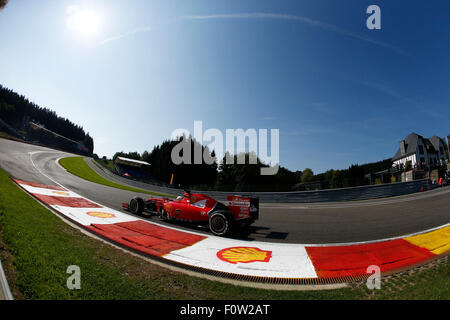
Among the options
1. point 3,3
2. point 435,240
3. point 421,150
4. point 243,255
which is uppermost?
point 421,150

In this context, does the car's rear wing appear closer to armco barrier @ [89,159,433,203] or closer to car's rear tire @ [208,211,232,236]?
car's rear tire @ [208,211,232,236]

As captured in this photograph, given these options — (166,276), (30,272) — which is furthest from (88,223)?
(166,276)

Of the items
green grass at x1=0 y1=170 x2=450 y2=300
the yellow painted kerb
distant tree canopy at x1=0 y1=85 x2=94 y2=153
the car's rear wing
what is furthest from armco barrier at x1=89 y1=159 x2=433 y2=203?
distant tree canopy at x1=0 y1=85 x2=94 y2=153

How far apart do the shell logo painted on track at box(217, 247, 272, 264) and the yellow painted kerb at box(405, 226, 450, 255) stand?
151 inches

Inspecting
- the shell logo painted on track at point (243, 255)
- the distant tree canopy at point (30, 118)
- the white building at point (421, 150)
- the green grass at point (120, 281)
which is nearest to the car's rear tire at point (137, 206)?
the green grass at point (120, 281)

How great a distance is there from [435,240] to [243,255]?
17.5 ft

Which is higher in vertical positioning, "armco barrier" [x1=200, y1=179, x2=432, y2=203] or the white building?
the white building

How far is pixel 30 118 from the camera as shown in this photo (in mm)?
97812

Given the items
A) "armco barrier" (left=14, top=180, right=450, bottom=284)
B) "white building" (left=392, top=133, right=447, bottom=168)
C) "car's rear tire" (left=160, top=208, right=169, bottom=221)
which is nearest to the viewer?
"armco barrier" (left=14, top=180, right=450, bottom=284)

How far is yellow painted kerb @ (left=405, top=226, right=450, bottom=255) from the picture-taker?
431 cm

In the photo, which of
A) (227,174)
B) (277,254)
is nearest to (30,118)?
(227,174)

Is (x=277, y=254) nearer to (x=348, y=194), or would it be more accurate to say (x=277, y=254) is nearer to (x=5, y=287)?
(x=5, y=287)

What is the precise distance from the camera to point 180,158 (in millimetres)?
41969
